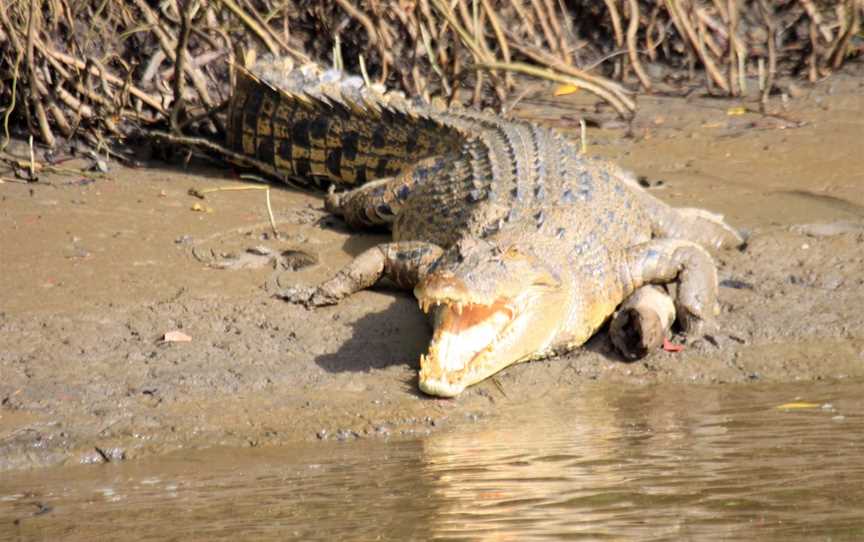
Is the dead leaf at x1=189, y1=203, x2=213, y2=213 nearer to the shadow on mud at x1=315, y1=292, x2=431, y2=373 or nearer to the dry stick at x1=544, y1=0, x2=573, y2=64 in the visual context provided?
the shadow on mud at x1=315, y1=292, x2=431, y2=373

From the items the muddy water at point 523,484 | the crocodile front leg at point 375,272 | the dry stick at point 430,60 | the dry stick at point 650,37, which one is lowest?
the muddy water at point 523,484

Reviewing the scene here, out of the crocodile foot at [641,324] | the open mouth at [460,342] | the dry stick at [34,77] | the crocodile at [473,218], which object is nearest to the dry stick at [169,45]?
the crocodile at [473,218]

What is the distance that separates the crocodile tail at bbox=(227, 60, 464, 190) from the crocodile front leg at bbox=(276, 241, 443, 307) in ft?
3.89

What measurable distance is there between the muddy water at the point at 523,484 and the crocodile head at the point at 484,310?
0.83ft

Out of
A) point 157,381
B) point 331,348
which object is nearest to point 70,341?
point 157,381

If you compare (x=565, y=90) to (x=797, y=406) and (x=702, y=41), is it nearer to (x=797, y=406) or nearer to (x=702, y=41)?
(x=702, y=41)

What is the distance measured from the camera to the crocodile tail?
6.59 metres

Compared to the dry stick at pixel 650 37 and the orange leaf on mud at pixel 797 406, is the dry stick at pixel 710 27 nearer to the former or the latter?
the dry stick at pixel 650 37

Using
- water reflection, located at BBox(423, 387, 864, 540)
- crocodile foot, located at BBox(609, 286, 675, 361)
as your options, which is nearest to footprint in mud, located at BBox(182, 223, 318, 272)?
crocodile foot, located at BBox(609, 286, 675, 361)

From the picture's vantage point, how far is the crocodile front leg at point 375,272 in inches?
207

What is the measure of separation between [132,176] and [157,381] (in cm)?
246

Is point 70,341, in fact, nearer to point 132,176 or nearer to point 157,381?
point 157,381

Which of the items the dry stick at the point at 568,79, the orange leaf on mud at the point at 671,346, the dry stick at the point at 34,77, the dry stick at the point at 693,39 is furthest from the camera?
the dry stick at the point at 693,39

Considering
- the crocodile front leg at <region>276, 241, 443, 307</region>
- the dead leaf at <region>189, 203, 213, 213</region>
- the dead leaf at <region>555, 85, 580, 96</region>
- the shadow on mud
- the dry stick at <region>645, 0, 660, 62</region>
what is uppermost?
the dry stick at <region>645, 0, 660, 62</region>
